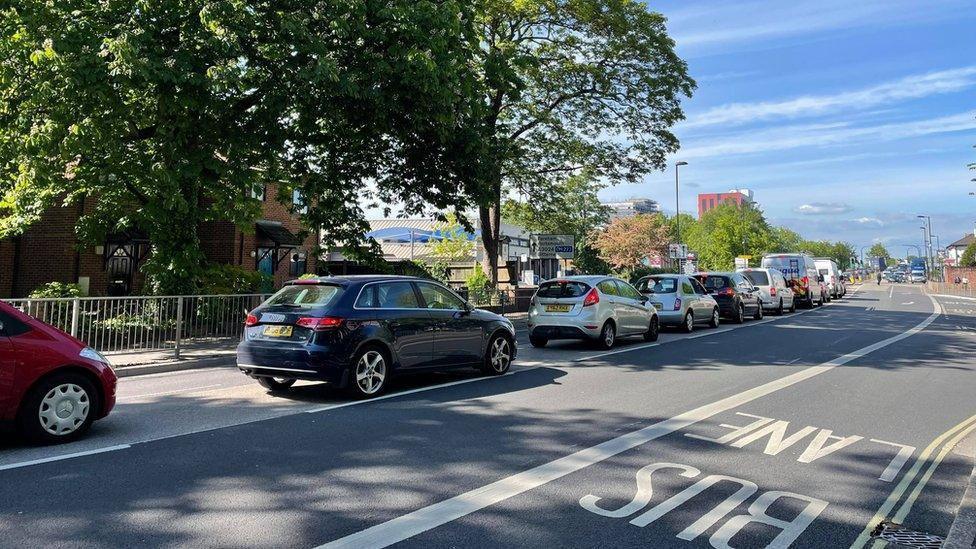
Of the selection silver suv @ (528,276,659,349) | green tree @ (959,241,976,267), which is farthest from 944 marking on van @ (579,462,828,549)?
green tree @ (959,241,976,267)

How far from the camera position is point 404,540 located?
11.9 feet

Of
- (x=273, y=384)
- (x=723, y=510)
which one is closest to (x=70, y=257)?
(x=273, y=384)

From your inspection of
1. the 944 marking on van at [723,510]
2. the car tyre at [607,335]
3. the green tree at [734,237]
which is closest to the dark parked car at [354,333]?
the 944 marking on van at [723,510]

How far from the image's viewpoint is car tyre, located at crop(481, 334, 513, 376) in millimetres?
9812

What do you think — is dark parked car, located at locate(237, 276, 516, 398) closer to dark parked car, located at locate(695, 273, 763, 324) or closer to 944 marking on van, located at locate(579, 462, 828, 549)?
944 marking on van, located at locate(579, 462, 828, 549)

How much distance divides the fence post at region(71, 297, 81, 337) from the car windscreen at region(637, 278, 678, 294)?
1348cm

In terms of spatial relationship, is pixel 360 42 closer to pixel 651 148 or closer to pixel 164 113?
pixel 164 113

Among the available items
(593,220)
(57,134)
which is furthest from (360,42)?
(593,220)

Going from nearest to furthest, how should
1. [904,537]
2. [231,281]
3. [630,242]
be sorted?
[904,537] < [231,281] < [630,242]

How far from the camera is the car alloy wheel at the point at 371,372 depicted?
784cm

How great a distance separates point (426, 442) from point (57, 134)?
10.2m

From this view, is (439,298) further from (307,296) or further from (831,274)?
(831,274)

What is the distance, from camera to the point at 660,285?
59.6ft

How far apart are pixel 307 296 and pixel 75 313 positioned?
18.0ft
